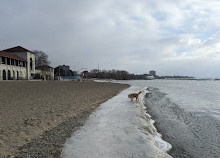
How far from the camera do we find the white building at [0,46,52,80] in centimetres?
4772

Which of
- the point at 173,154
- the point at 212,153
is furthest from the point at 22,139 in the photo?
the point at 212,153

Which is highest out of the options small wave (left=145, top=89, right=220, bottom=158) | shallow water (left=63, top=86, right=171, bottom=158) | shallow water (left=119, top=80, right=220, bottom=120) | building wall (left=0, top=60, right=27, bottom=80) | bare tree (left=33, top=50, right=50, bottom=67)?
bare tree (left=33, top=50, right=50, bottom=67)

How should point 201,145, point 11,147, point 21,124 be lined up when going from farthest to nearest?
1. point 21,124
2. point 201,145
3. point 11,147

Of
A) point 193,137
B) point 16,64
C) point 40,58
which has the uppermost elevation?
point 40,58

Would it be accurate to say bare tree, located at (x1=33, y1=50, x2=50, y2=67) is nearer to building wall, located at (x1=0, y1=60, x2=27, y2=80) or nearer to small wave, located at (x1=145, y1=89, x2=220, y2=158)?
building wall, located at (x1=0, y1=60, x2=27, y2=80)

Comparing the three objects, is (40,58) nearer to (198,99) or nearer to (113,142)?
(198,99)

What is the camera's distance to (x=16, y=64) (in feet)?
184

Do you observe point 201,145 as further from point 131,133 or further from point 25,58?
point 25,58

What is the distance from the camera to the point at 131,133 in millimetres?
6613

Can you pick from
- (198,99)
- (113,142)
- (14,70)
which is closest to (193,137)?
(113,142)

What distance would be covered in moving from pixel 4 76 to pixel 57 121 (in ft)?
159

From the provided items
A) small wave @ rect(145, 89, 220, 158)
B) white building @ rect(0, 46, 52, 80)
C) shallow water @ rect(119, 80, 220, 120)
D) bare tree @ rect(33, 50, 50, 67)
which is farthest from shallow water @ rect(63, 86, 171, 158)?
bare tree @ rect(33, 50, 50, 67)

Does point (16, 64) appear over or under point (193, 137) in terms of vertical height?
over

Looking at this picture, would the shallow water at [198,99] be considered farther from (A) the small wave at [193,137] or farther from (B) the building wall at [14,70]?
(B) the building wall at [14,70]
